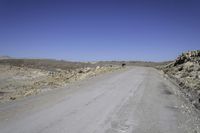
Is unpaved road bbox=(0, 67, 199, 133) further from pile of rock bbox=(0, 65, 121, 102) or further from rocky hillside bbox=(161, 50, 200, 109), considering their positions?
pile of rock bbox=(0, 65, 121, 102)

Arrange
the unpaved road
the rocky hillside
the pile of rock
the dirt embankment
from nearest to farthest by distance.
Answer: the unpaved road, the rocky hillside, the pile of rock, the dirt embankment

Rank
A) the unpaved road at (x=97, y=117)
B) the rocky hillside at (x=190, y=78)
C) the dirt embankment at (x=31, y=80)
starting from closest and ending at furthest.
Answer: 1. the unpaved road at (x=97, y=117)
2. the rocky hillside at (x=190, y=78)
3. the dirt embankment at (x=31, y=80)

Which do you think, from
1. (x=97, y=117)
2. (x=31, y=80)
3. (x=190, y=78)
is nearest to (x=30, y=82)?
(x=31, y=80)

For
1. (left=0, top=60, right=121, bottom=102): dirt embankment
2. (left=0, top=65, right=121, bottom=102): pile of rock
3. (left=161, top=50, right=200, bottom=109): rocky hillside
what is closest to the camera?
(left=161, top=50, right=200, bottom=109): rocky hillside

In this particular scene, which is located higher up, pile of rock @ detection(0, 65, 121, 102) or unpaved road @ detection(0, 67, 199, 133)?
unpaved road @ detection(0, 67, 199, 133)

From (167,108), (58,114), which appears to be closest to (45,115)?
(58,114)

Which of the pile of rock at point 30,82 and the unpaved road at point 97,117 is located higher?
the unpaved road at point 97,117

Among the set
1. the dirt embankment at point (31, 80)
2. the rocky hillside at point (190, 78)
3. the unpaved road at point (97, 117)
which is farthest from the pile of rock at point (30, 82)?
the rocky hillside at point (190, 78)

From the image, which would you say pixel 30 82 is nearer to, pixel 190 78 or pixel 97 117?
pixel 190 78

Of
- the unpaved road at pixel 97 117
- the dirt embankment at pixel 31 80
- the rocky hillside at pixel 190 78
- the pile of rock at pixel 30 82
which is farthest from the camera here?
the dirt embankment at pixel 31 80

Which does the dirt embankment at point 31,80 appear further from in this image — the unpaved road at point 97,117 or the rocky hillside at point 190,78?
the rocky hillside at point 190,78

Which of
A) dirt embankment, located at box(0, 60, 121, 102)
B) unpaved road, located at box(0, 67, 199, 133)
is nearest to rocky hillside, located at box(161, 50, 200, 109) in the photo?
unpaved road, located at box(0, 67, 199, 133)

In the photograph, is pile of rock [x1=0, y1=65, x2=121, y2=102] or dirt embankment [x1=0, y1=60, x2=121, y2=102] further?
dirt embankment [x1=0, y1=60, x2=121, y2=102]

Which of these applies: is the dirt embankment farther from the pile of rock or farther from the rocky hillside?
the rocky hillside
